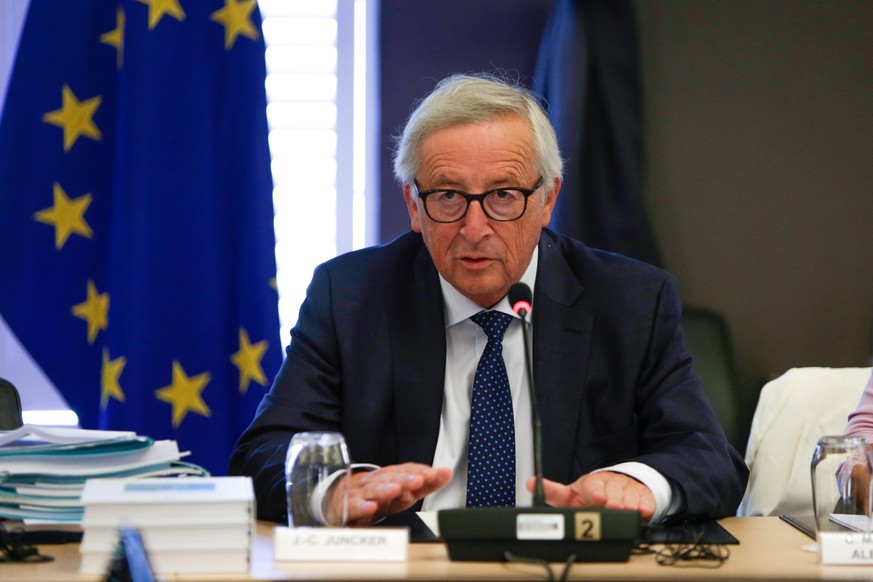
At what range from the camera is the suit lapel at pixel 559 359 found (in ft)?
7.04

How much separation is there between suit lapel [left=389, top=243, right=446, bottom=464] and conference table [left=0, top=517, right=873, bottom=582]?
2.22 ft

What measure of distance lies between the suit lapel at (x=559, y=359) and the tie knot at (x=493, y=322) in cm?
7

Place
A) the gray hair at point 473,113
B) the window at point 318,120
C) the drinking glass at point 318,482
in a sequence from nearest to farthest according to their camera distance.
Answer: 1. the drinking glass at point 318,482
2. the gray hair at point 473,113
3. the window at point 318,120

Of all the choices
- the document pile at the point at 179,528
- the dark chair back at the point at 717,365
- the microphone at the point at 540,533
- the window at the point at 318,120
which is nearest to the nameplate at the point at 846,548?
the microphone at the point at 540,533

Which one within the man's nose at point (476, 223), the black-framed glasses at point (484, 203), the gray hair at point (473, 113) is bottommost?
the man's nose at point (476, 223)

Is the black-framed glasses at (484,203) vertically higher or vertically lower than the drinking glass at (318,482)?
higher

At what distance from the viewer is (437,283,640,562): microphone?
135 cm

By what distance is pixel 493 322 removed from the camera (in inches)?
87.7

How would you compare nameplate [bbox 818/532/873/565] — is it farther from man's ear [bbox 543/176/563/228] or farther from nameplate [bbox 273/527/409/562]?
man's ear [bbox 543/176/563/228]

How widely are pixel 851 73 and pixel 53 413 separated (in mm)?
3203

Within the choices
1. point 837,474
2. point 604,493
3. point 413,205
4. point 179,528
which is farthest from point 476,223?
point 179,528

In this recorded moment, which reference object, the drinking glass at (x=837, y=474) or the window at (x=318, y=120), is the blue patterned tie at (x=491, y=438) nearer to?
the drinking glass at (x=837, y=474)

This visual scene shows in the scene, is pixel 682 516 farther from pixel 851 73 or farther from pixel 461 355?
pixel 851 73

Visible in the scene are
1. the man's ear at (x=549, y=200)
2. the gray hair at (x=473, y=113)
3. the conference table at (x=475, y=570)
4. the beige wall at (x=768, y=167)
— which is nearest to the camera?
the conference table at (x=475, y=570)
